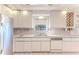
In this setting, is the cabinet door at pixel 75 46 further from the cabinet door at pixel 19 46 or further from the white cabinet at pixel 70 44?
the cabinet door at pixel 19 46

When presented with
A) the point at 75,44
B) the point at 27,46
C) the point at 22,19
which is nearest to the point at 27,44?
the point at 27,46

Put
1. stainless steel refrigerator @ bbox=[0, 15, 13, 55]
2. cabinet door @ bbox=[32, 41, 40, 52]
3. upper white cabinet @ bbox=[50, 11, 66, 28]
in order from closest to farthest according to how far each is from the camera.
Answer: stainless steel refrigerator @ bbox=[0, 15, 13, 55]
cabinet door @ bbox=[32, 41, 40, 52]
upper white cabinet @ bbox=[50, 11, 66, 28]

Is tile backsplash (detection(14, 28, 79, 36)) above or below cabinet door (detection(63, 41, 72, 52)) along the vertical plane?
above

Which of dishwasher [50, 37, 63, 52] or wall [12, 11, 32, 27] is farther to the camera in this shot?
wall [12, 11, 32, 27]

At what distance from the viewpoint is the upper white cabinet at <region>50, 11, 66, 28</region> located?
7273 millimetres

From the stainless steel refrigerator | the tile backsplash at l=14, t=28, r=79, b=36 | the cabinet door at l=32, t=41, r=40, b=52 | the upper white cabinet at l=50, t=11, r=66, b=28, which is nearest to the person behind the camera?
the stainless steel refrigerator

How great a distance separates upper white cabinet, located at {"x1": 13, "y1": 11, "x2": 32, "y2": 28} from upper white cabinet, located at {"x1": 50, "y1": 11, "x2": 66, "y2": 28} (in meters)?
1.09

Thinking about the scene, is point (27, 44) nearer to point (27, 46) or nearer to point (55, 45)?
point (27, 46)

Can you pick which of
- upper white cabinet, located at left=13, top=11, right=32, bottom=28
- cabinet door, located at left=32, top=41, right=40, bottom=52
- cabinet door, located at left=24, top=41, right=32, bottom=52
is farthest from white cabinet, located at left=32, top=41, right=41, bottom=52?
upper white cabinet, located at left=13, top=11, right=32, bottom=28

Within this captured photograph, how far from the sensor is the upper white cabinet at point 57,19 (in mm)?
7273

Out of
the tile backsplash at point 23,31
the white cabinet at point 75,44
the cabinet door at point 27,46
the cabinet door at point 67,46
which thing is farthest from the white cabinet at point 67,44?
the tile backsplash at point 23,31

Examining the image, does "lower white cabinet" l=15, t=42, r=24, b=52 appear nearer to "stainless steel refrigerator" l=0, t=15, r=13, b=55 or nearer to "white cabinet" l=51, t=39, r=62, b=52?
"stainless steel refrigerator" l=0, t=15, r=13, b=55

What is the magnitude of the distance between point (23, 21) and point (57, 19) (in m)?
1.70
